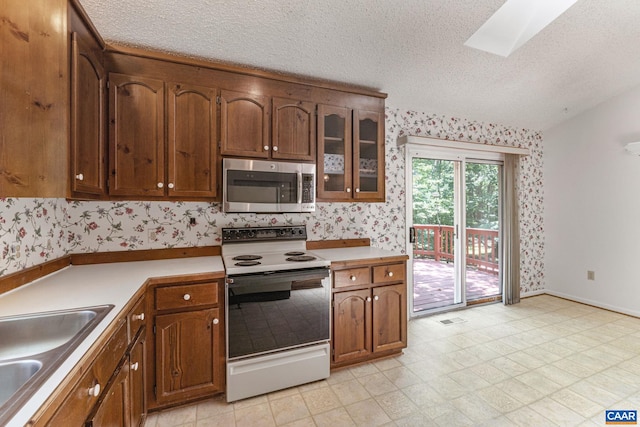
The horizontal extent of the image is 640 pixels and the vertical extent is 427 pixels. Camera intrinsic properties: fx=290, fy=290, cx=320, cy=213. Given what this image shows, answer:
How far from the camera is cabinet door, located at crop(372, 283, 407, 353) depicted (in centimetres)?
237

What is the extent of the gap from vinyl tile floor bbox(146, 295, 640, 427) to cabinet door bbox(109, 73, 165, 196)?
148cm

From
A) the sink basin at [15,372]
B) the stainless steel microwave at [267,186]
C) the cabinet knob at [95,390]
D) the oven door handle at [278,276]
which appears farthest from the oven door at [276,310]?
the sink basin at [15,372]

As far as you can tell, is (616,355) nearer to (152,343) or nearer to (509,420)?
(509,420)

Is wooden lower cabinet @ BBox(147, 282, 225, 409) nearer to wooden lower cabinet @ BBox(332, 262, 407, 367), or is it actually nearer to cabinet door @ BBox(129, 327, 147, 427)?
cabinet door @ BBox(129, 327, 147, 427)

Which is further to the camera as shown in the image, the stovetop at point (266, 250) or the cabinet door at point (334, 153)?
the cabinet door at point (334, 153)

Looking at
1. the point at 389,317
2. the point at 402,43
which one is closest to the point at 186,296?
the point at 389,317

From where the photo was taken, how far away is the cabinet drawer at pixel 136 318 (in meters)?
1.39

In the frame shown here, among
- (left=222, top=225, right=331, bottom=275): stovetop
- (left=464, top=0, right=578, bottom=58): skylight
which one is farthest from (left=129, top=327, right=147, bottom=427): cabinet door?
(left=464, top=0, right=578, bottom=58): skylight

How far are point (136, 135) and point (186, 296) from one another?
3.71ft

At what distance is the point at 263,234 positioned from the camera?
2.50 metres

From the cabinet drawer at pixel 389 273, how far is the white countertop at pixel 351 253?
0.30ft

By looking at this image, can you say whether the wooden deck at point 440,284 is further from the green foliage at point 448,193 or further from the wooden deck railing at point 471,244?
the green foliage at point 448,193

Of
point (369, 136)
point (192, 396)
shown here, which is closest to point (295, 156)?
point (369, 136)

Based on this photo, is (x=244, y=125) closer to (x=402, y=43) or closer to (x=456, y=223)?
(x=402, y=43)
